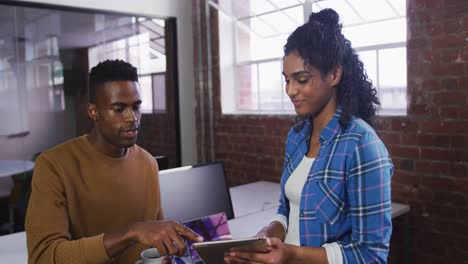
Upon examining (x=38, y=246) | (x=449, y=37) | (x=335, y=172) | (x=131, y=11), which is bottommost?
(x=38, y=246)

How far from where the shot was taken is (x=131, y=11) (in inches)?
145

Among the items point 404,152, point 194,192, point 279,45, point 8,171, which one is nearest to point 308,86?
point 194,192

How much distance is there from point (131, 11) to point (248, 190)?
1908 mm

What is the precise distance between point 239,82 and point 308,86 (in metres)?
2.60

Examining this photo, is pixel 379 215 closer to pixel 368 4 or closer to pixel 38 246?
pixel 38 246

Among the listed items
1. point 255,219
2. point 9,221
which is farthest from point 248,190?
point 9,221

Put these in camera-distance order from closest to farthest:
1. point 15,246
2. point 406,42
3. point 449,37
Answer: point 15,246 < point 449,37 < point 406,42

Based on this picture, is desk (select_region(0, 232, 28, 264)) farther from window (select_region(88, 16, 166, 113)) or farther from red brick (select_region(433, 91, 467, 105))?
red brick (select_region(433, 91, 467, 105))

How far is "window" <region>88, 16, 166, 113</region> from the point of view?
11.7ft

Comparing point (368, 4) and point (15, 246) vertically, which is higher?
point (368, 4)

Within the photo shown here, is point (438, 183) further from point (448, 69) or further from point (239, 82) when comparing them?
point (239, 82)

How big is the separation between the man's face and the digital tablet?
0.52 meters

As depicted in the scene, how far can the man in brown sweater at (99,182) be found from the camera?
1161mm

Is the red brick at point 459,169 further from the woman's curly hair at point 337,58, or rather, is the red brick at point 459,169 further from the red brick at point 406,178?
the woman's curly hair at point 337,58
